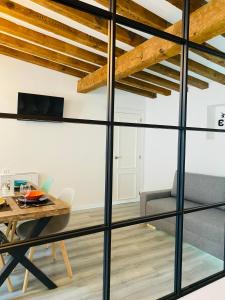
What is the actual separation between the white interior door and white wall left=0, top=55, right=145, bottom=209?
1.15ft

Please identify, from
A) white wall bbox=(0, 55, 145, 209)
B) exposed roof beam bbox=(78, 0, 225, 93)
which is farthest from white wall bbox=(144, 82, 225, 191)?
exposed roof beam bbox=(78, 0, 225, 93)

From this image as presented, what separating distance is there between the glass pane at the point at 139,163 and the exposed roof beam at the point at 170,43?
162cm

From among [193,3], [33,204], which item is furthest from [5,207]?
[193,3]

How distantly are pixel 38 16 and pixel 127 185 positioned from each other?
3.50 metres

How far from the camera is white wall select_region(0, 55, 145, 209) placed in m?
3.67

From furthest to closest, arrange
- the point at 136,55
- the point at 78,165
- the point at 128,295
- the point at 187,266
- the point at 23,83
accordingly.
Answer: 1. the point at 78,165
2. the point at 23,83
3. the point at 136,55
4. the point at 187,266
5. the point at 128,295

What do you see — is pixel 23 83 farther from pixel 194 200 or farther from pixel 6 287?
pixel 194 200

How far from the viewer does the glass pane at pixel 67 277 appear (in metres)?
1.87

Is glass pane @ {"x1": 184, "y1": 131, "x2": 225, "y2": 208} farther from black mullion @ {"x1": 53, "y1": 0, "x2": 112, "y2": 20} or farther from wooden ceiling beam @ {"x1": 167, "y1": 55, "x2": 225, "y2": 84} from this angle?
black mullion @ {"x1": 53, "y1": 0, "x2": 112, "y2": 20}

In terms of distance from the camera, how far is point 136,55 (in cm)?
280

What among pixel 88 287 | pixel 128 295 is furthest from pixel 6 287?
pixel 128 295

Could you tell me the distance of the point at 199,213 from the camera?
9.55 feet

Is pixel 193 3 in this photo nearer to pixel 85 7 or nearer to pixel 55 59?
pixel 85 7

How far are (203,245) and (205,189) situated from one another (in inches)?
35.1
